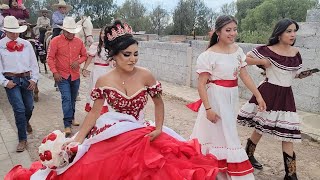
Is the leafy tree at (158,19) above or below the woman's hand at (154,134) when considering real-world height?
above

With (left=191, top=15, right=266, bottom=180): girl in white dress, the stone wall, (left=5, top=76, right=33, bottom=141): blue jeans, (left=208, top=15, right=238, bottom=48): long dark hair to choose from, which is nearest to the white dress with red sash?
(left=191, top=15, right=266, bottom=180): girl in white dress

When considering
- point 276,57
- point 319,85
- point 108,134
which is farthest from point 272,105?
point 319,85

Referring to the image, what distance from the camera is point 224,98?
3439 mm

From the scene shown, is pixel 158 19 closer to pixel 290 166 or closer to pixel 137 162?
pixel 290 166

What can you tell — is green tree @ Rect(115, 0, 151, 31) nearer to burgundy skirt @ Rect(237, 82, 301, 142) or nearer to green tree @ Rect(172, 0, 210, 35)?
green tree @ Rect(172, 0, 210, 35)

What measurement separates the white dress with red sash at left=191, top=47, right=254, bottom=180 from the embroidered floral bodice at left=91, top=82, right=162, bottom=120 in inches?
33.3

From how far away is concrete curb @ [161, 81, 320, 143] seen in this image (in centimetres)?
535

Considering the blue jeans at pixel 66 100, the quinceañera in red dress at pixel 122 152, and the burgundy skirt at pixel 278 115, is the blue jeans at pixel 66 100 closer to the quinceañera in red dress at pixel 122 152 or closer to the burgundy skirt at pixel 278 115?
the quinceañera in red dress at pixel 122 152

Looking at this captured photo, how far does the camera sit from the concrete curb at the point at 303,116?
5352mm

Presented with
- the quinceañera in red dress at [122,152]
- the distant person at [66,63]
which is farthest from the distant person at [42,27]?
Answer: the quinceañera in red dress at [122,152]

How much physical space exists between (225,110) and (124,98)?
119 cm

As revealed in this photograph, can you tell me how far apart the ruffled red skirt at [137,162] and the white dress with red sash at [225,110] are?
0.70 m

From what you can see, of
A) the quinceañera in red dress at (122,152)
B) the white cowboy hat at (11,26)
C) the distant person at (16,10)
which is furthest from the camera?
the distant person at (16,10)

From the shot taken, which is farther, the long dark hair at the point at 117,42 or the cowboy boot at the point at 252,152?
the cowboy boot at the point at 252,152
